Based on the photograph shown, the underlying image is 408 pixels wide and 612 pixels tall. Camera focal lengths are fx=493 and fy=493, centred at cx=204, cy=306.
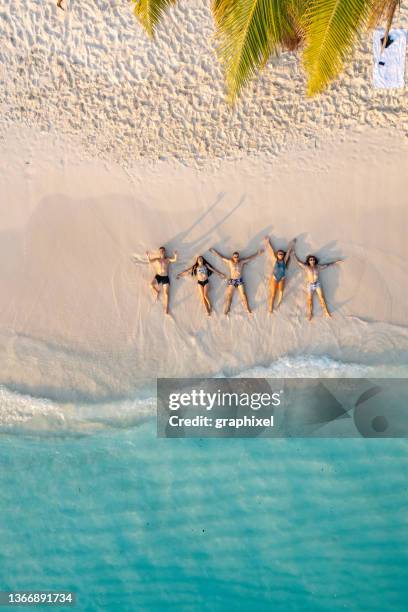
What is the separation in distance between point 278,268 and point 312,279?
0.57 m

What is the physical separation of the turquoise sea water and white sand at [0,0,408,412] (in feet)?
4.29

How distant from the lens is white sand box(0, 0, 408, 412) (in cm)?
795

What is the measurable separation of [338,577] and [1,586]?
5.68 m

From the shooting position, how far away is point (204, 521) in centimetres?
827

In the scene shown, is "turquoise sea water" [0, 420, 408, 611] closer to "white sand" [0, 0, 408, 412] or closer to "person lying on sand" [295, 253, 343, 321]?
"white sand" [0, 0, 408, 412]

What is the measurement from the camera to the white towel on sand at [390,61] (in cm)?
774

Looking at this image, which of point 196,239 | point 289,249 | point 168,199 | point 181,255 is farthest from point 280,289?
point 168,199

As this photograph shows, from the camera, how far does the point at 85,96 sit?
8023mm

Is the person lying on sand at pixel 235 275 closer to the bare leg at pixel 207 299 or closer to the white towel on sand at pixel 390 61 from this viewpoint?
the bare leg at pixel 207 299

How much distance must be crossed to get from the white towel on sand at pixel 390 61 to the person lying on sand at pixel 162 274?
430 centimetres

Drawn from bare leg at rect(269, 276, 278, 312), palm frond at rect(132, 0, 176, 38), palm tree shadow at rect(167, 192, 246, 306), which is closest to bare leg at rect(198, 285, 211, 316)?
palm tree shadow at rect(167, 192, 246, 306)

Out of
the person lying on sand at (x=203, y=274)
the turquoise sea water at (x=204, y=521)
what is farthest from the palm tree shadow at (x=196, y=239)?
the turquoise sea water at (x=204, y=521)

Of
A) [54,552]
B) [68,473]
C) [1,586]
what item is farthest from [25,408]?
[1,586]

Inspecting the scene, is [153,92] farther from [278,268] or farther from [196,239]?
[278,268]
